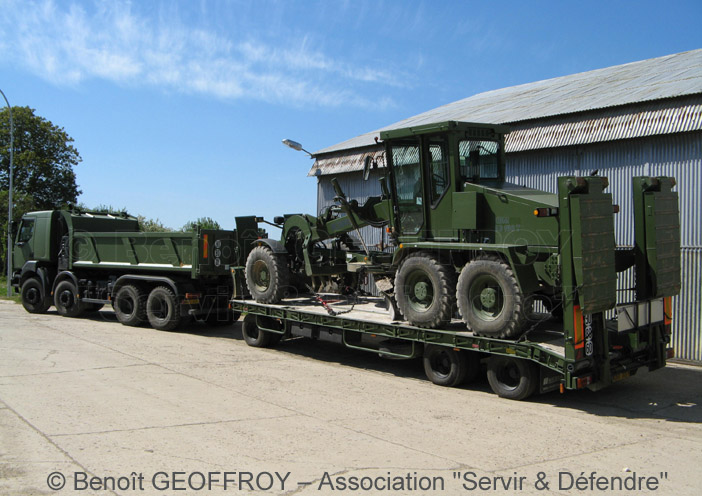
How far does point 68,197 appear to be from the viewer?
4578cm

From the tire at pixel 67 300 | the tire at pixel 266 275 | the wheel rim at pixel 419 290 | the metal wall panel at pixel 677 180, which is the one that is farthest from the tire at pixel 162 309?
the metal wall panel at pixel 677 180

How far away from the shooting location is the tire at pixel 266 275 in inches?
466

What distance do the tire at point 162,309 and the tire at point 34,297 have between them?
14.8 feet

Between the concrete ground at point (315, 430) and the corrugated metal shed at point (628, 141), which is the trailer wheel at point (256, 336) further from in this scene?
the corrugated metal shed at point (628, 141)

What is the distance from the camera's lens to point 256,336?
12812 mm

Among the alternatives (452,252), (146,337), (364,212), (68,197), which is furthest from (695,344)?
(68,197)

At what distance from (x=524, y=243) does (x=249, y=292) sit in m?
6.38

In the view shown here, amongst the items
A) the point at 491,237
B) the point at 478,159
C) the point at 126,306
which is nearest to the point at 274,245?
the point at 478,159

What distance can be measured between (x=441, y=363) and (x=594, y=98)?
7.66 meters

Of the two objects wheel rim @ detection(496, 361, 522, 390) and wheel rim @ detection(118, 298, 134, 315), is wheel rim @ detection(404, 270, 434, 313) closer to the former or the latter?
wheel rim @ detection(496, 361, 522, 390)

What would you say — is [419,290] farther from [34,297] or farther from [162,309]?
[34,297]

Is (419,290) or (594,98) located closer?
(419,290)

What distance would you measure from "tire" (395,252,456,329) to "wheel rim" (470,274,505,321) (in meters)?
0.46

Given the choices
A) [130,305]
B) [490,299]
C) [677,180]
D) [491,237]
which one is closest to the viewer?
[490,299]
